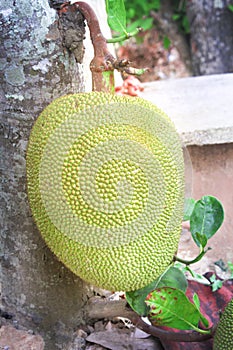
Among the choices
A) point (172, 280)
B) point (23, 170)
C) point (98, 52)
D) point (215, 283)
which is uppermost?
point (98, 52)

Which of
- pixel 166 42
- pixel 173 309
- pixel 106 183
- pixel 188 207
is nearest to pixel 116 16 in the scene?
pixel 106 183

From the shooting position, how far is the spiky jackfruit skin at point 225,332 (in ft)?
2.96

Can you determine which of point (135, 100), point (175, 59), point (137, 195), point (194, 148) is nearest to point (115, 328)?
point (137, 195)

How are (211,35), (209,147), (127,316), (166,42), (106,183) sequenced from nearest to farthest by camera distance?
(106,183) < (127,316) < (209,147) < (211,35) < (166,42)

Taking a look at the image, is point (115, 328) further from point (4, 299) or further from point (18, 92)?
point (18, 92)

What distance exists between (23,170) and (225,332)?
47 centimetres

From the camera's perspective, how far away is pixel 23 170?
1010mm

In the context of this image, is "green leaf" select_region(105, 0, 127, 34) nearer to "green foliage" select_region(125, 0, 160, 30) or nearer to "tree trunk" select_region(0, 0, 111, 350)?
"tree trunk" select_region(0, 0, 111, 350)

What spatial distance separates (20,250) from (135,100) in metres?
0.39

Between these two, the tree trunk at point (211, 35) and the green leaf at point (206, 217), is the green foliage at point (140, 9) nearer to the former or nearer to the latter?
the tree trunk at point (211, 35)

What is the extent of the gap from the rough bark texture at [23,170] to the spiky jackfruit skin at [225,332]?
30 cm

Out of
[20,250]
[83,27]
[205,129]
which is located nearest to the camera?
[83,27]

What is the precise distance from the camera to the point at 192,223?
3.57 feet

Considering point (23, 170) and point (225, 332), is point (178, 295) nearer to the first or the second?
point (225, 332)
